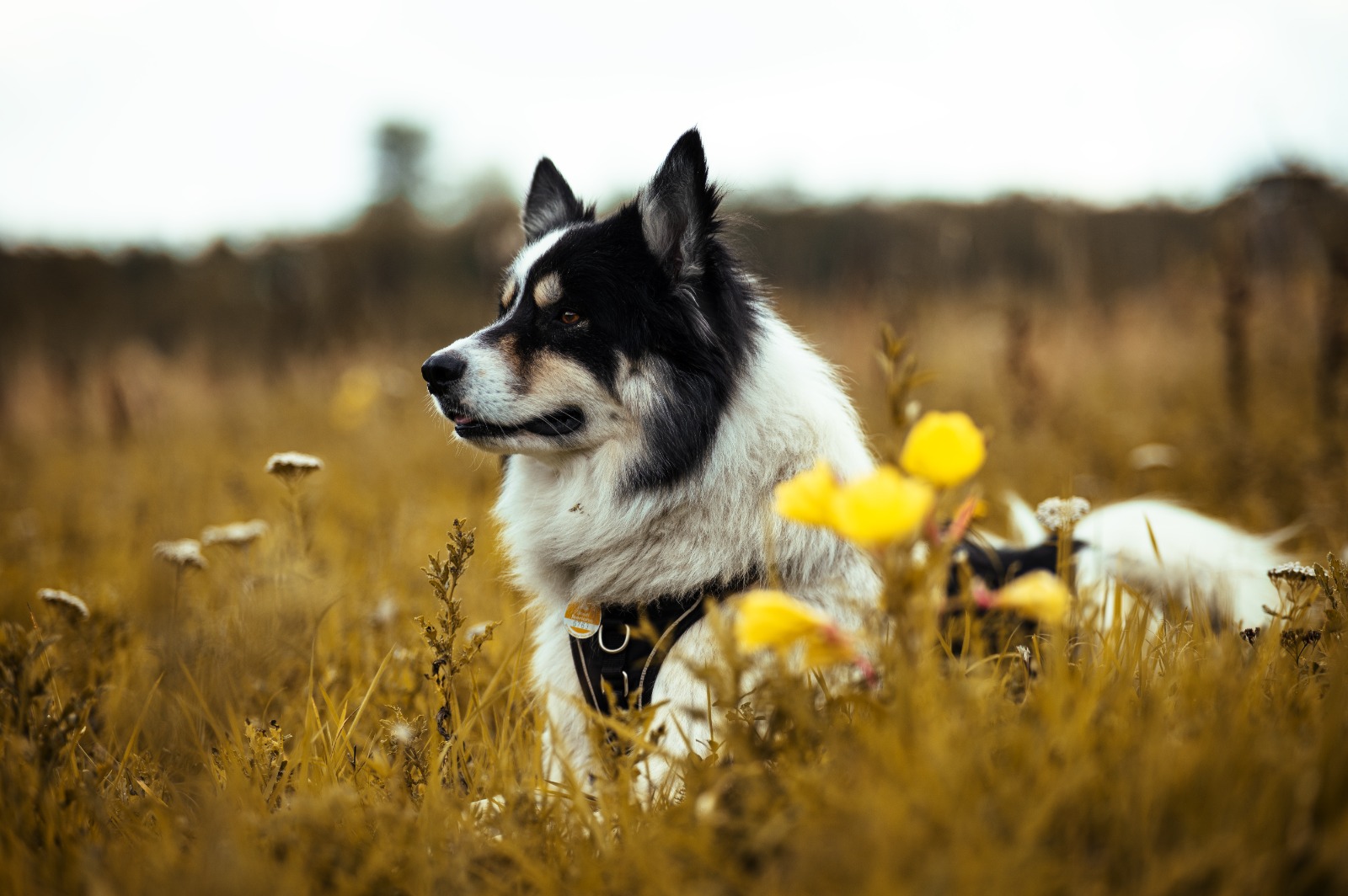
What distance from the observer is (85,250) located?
757 inches

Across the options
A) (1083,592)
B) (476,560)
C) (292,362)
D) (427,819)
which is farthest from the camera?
(292,362)

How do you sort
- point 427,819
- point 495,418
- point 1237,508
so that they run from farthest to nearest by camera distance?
point 1237,508 → point 495,418 → point 427,819

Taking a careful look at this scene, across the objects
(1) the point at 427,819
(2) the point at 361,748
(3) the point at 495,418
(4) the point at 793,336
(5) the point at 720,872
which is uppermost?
(4) the point at 793,336

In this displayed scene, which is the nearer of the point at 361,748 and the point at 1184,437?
the point at 361,748

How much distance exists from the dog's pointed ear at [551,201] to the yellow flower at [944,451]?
8.34 feet

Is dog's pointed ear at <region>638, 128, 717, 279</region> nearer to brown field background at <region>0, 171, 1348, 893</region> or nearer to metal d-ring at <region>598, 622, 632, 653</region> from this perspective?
brown field background at <region>0, 171, 1348, 893</region>

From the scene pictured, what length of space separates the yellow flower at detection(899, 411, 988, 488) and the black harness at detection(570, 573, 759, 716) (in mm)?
1108

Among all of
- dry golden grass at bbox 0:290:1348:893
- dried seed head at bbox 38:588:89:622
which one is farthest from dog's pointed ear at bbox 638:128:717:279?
dried seed head at bbox 38:588:89:622

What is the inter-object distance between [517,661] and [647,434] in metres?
0.80

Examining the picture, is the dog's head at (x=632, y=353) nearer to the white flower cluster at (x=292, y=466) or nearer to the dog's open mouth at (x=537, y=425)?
the dog's open mouth at (x=537, y=425)

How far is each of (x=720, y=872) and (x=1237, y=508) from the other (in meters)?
4.57

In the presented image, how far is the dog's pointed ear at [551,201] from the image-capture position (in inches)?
128

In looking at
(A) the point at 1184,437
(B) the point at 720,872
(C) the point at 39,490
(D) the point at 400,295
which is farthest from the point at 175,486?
(D) the point at 400,295

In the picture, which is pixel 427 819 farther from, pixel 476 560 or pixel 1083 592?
pixel 476 560
